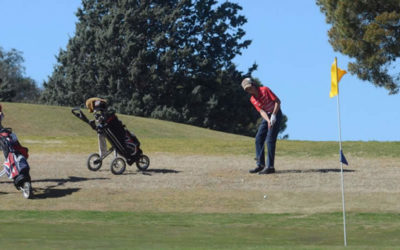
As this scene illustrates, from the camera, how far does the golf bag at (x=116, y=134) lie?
20125 millimetres

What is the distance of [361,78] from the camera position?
44.5 metres

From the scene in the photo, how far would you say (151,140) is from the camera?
33031 millimetres

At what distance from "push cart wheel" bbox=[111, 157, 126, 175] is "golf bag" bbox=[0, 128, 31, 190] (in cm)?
316

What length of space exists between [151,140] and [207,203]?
16.3 m

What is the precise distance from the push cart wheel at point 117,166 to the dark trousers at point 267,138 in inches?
143

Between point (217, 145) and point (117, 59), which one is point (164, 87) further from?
point (217, 145)

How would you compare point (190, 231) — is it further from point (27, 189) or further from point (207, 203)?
point (27, 189)

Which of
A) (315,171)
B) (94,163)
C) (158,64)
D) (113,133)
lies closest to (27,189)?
(113,133)

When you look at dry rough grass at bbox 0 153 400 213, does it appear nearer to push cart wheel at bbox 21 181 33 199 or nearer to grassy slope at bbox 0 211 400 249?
push cart wheel at bbox 21 181 33 199

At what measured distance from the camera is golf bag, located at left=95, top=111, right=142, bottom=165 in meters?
20.1

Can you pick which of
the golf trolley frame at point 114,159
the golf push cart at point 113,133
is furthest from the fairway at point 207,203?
the golf push cart at point 113,133

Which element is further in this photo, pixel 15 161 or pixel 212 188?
pixel 212 188

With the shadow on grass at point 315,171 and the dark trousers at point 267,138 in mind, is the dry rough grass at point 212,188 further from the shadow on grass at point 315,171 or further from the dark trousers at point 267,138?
the dark trousers at point 267,138

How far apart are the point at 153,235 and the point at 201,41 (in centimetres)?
6175
